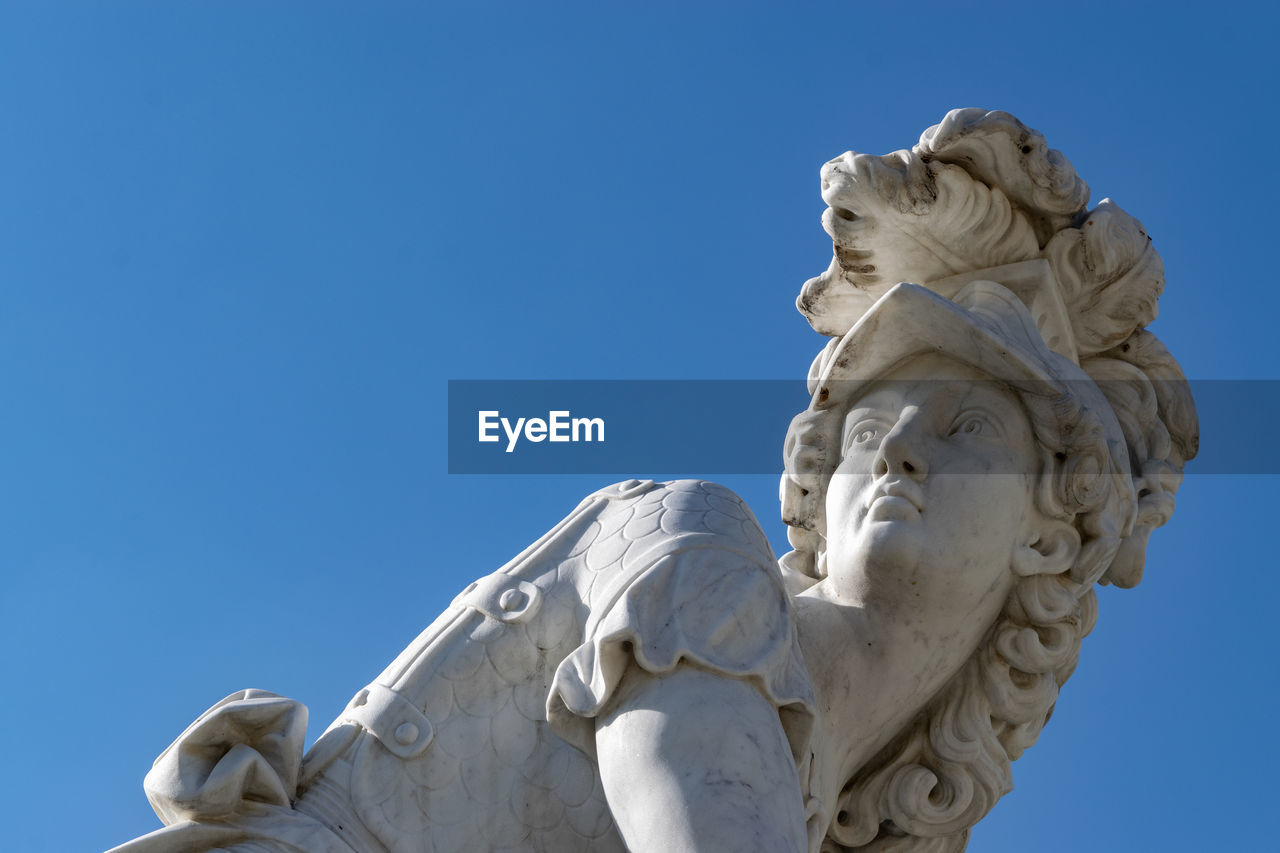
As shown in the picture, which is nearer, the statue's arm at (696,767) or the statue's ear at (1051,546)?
the statue's arm at (696,767)

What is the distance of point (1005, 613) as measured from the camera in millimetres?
5516

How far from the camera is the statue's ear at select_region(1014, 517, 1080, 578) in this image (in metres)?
5.43

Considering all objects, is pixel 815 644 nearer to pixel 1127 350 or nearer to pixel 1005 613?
pixel 1005 613

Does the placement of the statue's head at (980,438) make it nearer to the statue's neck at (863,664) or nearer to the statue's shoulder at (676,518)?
the statue's neck at (863,664)

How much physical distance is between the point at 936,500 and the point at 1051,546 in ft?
1.44

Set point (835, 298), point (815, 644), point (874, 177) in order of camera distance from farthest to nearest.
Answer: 1. point (835, 298)
2. point (874, 177)
3. point (815, 644)

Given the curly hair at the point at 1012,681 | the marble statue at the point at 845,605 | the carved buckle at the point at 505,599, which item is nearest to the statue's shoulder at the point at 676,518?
the marble statue at the point at 845,605

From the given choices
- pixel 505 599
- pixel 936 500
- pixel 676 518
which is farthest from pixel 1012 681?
pixel 505 599

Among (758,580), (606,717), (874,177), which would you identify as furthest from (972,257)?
(606,717)

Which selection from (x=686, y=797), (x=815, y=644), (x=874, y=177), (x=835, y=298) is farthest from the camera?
(x=835, y=298)

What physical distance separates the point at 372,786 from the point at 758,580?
112 cm

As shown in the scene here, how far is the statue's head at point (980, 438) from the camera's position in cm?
536

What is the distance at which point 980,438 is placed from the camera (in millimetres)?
5500

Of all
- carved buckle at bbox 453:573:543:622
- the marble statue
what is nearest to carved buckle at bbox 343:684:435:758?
the marble statue
